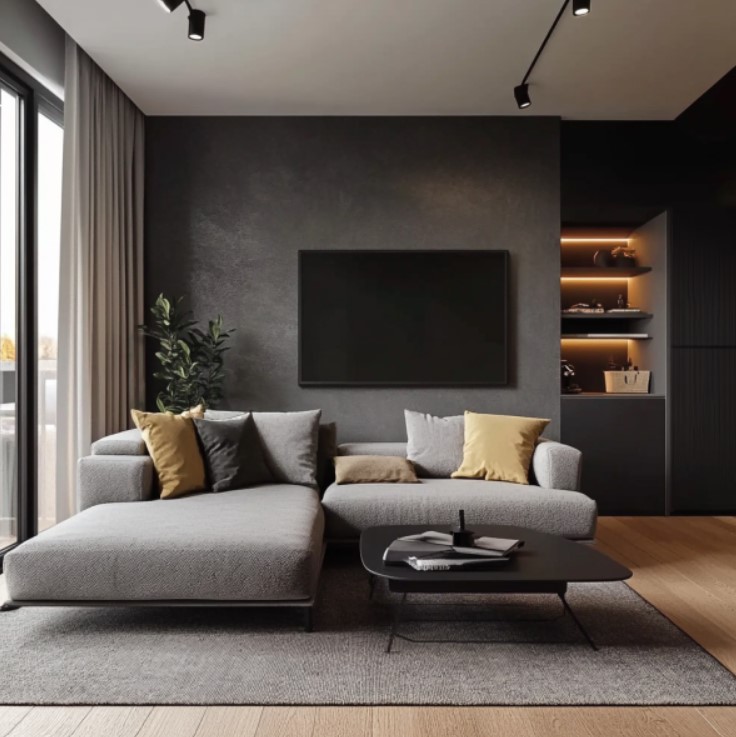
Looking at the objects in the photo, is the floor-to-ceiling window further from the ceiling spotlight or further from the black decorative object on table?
the black decorative object on table

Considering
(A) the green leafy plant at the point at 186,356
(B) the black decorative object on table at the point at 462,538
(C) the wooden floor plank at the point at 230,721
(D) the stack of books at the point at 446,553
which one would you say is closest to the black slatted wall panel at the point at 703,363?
(D) the stack of books at the point at 446,553

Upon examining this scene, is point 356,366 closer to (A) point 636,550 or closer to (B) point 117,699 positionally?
(A) point 636,550

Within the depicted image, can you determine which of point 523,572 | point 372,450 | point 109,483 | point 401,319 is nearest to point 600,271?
point 401,319

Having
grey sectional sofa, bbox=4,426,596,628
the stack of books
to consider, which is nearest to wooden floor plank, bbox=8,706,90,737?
grey sectional sofa, bbox=4,426,596,628

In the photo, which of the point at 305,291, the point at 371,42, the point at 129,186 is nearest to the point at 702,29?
the point at 371,42

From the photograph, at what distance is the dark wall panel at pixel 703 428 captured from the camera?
518cm

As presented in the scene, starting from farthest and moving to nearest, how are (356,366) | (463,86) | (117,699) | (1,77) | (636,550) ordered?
(356,366) < (463,86) < (636,550) < (1,77) < (117,699)

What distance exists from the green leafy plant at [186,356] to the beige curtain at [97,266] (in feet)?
0.66

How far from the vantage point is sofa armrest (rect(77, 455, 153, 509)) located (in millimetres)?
3679

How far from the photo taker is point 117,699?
7.58ft

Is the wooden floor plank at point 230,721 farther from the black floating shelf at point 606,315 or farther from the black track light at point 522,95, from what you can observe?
the black floating shelf at point 606,315

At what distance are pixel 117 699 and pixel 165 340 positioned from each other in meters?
2.92

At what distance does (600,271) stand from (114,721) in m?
4.49

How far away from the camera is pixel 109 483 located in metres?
3.68
